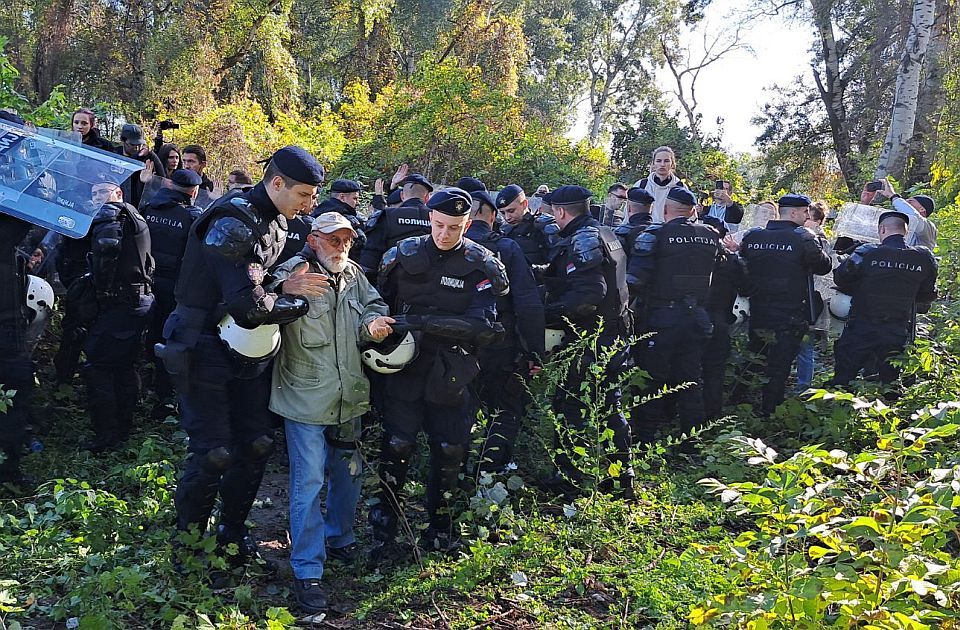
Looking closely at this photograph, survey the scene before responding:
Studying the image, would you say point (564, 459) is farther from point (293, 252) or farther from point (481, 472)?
point (293, 252)

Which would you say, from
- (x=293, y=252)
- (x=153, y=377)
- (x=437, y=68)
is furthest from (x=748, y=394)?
(x=437, y=68)

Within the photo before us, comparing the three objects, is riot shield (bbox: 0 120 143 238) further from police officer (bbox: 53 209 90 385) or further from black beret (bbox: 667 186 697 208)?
black beret (bbox: 667 186 697 208)

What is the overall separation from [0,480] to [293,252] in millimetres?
2303

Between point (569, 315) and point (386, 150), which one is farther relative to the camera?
point (386, 150)

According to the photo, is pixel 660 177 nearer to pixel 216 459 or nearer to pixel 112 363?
pixel 112 363

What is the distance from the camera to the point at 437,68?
15156 millimetres

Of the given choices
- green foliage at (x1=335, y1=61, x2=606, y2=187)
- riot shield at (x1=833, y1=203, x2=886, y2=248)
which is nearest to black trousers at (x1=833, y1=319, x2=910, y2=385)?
riot shield at (x1=833, y1=203, x2=886, y2=248)

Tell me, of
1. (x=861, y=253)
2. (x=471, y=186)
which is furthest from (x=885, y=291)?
(x=471, y=186)

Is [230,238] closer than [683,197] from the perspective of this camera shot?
Yes

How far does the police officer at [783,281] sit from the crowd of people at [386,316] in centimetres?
2

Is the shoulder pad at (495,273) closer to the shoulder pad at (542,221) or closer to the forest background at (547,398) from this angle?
the forest background at (547,398)

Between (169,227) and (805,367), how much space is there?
613 cm

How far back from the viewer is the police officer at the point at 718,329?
7.45 m

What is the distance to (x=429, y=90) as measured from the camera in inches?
586
